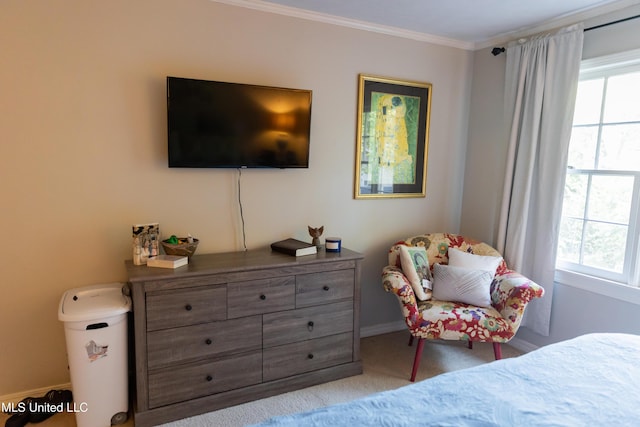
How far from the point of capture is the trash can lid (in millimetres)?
2037

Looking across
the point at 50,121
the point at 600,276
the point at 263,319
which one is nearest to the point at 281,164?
the point at 263,319

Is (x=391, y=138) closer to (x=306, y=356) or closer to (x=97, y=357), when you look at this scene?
(x=306, y=356)

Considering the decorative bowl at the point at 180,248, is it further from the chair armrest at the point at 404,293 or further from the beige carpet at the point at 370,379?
the chair armrest at the point at 404,293

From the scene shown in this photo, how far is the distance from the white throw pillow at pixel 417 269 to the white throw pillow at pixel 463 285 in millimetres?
73

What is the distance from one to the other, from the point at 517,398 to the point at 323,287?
1.49 metres

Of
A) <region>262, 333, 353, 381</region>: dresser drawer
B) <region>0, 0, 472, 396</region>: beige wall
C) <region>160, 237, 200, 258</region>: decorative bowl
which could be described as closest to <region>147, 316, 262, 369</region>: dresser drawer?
<region>262, 333, 353, 381</region>: dresser drawer

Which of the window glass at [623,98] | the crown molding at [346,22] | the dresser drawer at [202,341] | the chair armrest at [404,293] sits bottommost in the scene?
the dresser drawer at [202,341]

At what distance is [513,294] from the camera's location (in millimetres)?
2670

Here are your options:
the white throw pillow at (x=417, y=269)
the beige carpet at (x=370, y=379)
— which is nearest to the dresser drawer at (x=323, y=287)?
the white throw pillow at (x=417, y=269)

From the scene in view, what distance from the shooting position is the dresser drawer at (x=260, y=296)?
235 centimetres

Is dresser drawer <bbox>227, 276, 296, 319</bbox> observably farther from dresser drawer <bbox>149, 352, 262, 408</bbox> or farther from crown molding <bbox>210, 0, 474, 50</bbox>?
crown molding <bbox>210, 0, 474, 50</bbox>

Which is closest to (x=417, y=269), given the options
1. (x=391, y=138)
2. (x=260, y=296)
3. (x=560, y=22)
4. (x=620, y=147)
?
(x=391, y=138)

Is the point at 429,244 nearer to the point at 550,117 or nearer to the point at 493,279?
the point at 493,279

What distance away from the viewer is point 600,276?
2754 millimetres
